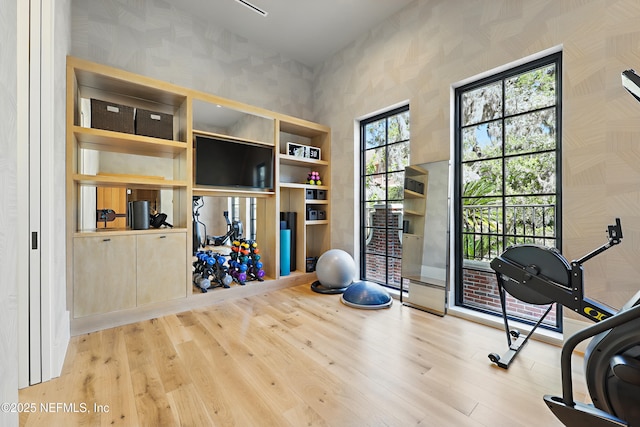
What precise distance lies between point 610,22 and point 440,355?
2.86 m

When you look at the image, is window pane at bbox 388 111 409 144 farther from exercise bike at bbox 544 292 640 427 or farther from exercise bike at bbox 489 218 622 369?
exercise bike at bbox 544 292 640 427

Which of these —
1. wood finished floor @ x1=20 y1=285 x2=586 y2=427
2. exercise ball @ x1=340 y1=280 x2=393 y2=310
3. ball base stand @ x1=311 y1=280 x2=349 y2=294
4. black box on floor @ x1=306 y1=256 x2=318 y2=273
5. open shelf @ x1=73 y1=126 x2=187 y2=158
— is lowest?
wood finished floor @ x1=20 y1=285 x2=586 y2=427

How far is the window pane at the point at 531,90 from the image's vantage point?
252 centimetres

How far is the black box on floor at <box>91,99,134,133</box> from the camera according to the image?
108 inches

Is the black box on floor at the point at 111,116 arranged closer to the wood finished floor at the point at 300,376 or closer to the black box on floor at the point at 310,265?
the wood finished floor at the point at 300,376

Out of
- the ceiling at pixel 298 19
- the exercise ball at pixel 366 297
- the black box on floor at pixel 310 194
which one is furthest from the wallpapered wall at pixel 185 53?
the exercise ball at pixel 366 297

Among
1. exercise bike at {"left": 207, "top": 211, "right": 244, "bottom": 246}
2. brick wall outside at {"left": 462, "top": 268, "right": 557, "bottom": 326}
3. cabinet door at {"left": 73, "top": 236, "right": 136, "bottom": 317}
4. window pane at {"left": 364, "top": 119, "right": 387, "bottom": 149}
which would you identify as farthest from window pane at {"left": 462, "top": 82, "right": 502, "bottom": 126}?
cabinet door at {"left": 73, "top": 236, "right": 136, "bottom": 317}

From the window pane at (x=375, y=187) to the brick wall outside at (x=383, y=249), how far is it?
178 mm

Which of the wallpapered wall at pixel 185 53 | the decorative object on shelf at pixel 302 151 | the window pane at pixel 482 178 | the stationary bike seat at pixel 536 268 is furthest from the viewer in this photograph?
the decorative object on shelf at pixel 302 151

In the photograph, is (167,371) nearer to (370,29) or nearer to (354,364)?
(354,364)

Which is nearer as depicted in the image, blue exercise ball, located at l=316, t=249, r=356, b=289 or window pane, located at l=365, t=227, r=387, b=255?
blue exercise ball, located at l=316, t=249, r=356, b=289

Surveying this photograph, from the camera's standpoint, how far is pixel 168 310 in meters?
3.01

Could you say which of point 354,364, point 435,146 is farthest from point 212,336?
point 435,146

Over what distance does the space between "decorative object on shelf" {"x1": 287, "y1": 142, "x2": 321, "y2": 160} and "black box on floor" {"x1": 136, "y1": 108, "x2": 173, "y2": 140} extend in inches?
63.7
